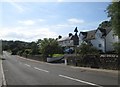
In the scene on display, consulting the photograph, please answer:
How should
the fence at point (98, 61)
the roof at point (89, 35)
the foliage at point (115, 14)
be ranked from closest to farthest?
the fence at point (98, 61)
the foliage at point (115, 14)
the roof at point (89, 35)

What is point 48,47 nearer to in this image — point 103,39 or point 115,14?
point 103,39

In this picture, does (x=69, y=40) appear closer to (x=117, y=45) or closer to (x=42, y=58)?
(x=42, y=58)

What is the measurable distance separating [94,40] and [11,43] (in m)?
113

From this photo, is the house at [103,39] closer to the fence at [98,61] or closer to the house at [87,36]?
the house at [87,36]

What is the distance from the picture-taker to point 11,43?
18475 cm

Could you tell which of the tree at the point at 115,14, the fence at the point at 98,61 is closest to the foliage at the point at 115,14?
the tree at the point at 115,14

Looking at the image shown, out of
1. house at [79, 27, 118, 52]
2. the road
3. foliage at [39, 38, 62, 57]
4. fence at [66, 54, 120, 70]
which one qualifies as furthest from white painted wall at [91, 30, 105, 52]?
the road

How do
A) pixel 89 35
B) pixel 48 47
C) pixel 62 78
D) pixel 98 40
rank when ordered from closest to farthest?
pixel 62 78 → pixel 48 47 → pixel 98 40 → pixel 89 35

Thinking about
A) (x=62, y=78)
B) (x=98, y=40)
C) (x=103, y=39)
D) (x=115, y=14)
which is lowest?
(x=62, y=78)

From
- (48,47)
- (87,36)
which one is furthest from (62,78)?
(87,36)

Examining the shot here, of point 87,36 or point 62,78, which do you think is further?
point 87,36

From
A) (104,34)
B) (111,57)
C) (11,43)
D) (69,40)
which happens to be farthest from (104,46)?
(11,43)

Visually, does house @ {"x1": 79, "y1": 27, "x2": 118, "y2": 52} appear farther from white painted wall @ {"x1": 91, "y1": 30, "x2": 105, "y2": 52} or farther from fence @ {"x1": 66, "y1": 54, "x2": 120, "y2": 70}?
fence @ {"x1": 66, "y1": 54, "x2": 120, "y2": 70}

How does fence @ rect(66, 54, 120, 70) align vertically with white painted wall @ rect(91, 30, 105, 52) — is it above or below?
below
